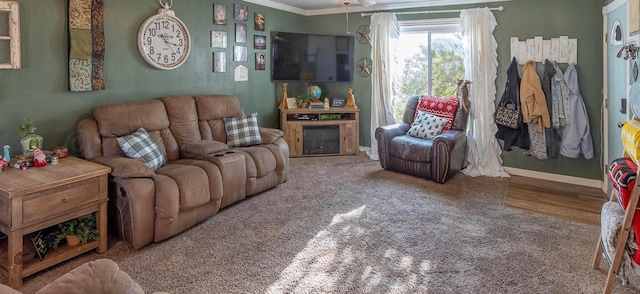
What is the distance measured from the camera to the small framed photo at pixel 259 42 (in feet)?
16.9

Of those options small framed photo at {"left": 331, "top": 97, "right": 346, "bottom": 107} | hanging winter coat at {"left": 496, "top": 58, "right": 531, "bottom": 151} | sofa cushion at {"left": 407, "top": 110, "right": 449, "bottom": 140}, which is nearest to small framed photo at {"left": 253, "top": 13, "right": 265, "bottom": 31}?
small framed photo at {"left": 331, "top": 97, "right": 346, "bottom": 107}

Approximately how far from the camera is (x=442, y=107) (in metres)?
4.82

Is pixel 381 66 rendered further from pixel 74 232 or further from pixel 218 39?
pixel 74 232

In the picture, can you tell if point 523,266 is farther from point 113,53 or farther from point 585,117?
point 113,53

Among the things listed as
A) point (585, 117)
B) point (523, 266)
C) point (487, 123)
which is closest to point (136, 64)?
point (523, 266)

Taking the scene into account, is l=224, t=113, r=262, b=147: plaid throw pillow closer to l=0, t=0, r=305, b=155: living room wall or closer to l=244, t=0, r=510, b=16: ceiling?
l=0, t=0, r=305, b=155: living room wall

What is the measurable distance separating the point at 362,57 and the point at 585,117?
290cm

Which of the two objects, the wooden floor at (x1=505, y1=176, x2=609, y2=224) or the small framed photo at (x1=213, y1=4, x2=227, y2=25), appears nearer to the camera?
the wooden floor at (x1=505, y1=176, x2=609, y2=224)

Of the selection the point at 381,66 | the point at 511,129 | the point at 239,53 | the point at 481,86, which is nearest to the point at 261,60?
the point at 239,53

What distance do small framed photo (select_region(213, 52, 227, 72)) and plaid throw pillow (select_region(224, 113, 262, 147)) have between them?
31.0 inches

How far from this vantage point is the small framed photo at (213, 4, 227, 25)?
447 centimetres

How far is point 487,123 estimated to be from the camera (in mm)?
4738

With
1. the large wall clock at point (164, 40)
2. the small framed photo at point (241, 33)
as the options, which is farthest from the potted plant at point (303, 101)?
the large wall clock at point (164, 40)

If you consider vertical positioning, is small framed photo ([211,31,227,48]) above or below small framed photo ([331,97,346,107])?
above
